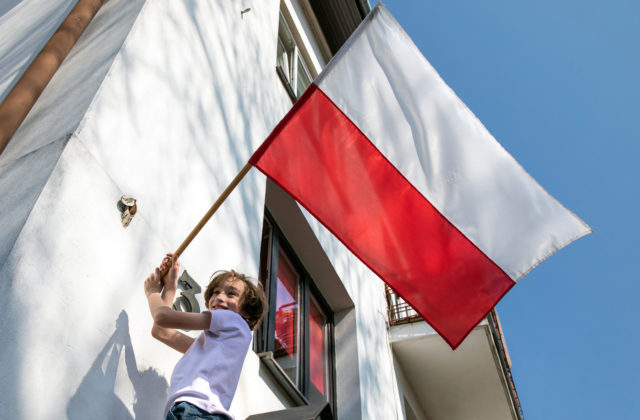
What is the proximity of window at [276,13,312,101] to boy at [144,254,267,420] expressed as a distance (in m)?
5.02

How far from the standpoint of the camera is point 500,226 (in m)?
3.52

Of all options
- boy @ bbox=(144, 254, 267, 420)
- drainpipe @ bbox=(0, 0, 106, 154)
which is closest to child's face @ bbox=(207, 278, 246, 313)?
boy @ bbox=(144, 254, 267, 420)

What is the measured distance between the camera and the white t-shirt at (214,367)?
6.46ft

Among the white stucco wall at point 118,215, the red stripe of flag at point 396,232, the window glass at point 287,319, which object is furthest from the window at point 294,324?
the red stripe of flag at point 396,232

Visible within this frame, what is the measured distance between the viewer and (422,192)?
3.53m

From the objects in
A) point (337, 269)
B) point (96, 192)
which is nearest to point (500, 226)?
point (96, 192)

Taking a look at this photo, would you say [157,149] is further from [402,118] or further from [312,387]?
[312,387]

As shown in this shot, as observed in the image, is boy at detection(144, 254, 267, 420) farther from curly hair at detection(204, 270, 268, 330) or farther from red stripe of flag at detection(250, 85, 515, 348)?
red stripe of flag at detection(250, 85, 515, 348)

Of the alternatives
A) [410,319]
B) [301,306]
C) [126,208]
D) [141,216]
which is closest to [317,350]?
[301,306]

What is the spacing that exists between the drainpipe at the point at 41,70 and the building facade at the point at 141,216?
2.7 inches

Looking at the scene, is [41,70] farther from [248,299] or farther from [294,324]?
[294,324]

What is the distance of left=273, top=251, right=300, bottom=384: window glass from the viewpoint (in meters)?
5.03

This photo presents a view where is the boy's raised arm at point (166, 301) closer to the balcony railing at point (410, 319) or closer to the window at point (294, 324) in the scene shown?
the window at point (294, 324)

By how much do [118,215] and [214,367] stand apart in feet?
2.66
